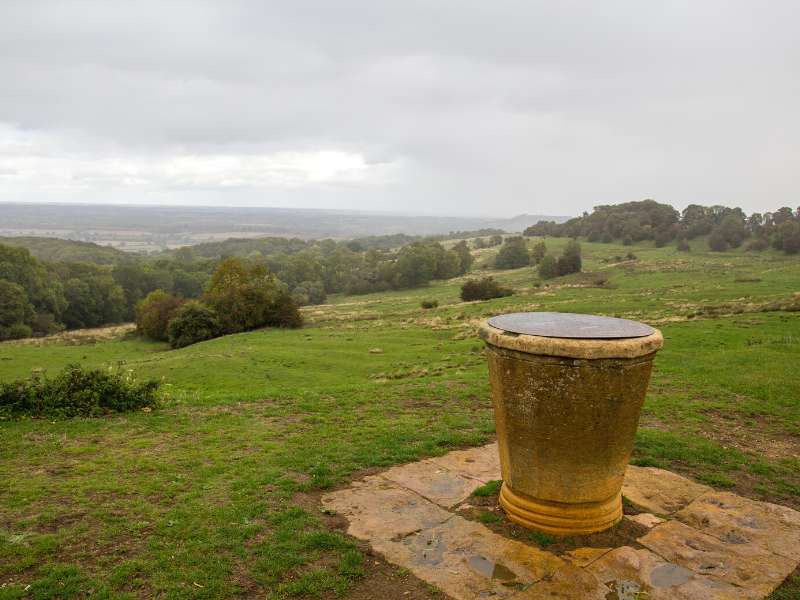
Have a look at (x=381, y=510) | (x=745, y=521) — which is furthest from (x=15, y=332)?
(x=745, y=521)

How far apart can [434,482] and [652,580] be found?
11.2ft

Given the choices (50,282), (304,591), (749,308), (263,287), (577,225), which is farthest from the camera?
(577,225)

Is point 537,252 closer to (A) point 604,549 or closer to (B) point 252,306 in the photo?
(B) point 252,306

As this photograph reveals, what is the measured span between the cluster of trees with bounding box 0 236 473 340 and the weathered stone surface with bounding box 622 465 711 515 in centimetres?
4032

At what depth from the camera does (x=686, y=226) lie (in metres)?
109

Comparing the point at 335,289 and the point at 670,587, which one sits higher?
the point at 670,587

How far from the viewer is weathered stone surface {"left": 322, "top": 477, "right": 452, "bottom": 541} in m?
7.11

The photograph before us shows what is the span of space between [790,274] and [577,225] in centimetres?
7842

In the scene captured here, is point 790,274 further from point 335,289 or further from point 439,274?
point 335,289

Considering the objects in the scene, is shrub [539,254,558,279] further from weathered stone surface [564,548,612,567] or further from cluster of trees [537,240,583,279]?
weathered stone surface [564,548,612,567]

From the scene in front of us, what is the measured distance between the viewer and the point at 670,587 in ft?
19.2

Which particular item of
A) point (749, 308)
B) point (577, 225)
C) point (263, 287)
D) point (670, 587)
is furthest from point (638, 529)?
point (577, 225)

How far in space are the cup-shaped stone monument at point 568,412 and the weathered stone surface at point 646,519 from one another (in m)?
0.27

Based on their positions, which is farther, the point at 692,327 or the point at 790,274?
the point at 790,274
